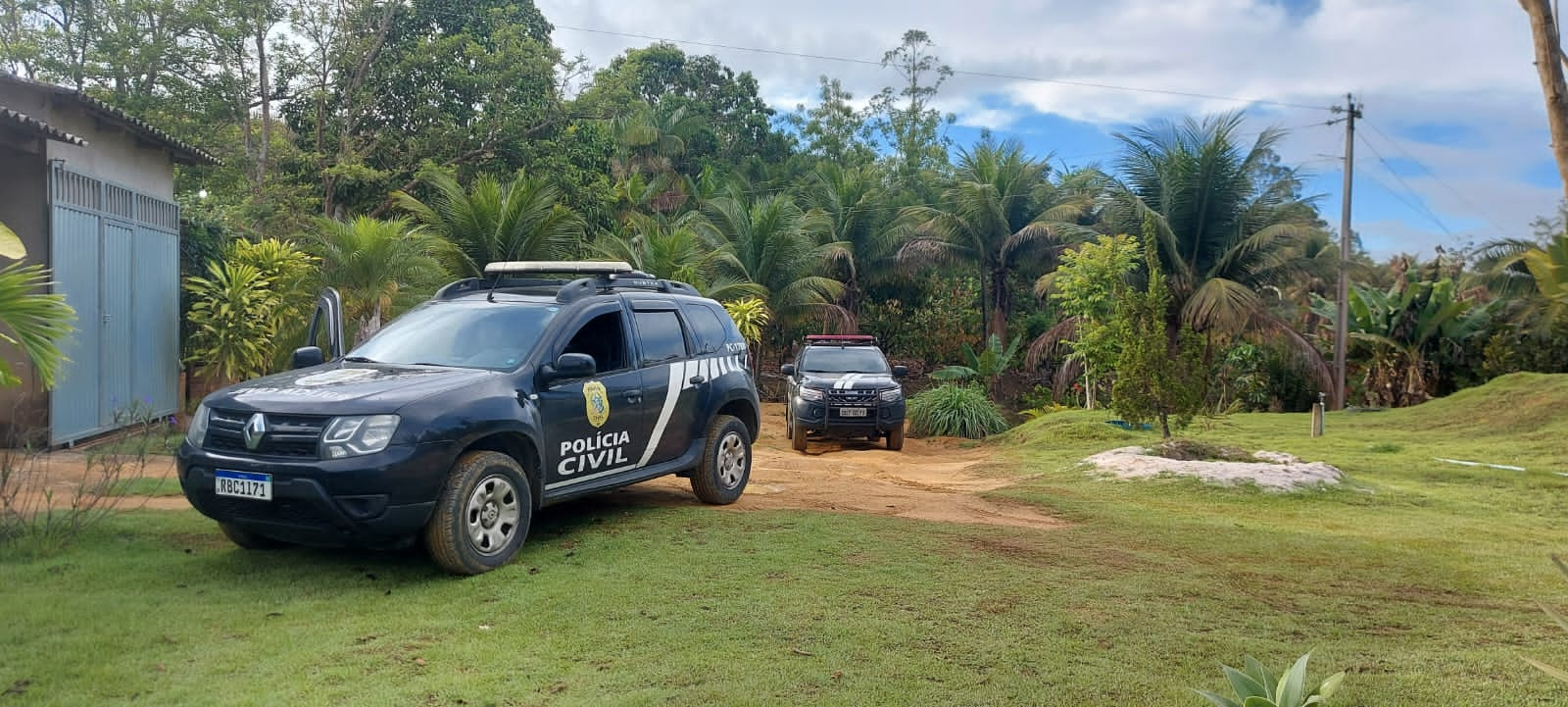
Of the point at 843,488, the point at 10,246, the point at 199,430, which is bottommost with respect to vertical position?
the point at 843,488

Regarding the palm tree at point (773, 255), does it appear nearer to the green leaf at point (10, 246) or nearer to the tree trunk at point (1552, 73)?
the green leaf at point (10, 246)

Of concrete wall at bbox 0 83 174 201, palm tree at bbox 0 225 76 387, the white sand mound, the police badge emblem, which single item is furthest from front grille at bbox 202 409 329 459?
the white sand mound

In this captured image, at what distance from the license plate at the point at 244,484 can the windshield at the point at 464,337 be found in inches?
56.2

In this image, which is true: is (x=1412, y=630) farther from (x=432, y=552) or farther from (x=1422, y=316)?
(x=1422, y=316)

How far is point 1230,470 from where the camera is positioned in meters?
11.6

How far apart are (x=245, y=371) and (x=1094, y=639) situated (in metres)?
12.1

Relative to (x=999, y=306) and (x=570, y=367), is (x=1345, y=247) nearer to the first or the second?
(x=999, y=306)

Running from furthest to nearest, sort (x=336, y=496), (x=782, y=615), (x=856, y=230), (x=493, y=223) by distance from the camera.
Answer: (x=856, y=230)
(x=493, y=223)
(x=336, y=496)
(x=782, y=615)

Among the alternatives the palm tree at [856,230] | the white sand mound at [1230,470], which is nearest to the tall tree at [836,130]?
the palm tree at [856,230]

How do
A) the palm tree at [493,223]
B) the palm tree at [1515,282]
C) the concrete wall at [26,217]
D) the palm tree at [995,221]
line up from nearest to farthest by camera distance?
the concrete wall at [26,217]
the palm tree at [493,223]
the palm tree at [1515,282]
the palm tree at [995,221]

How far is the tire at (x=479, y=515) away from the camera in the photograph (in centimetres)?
587

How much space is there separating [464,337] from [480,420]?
127cm

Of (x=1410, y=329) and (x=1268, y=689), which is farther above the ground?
(x=1410, y=329)

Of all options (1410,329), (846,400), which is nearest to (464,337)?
(846,400)
